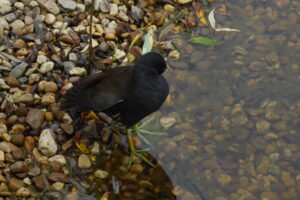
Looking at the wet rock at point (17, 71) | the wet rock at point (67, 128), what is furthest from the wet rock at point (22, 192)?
the wet rock at point (17, 71)

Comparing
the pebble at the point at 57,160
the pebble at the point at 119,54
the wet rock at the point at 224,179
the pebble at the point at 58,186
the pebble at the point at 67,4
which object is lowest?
the wet rock at the point at 224,179

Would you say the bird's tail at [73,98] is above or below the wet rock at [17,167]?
above

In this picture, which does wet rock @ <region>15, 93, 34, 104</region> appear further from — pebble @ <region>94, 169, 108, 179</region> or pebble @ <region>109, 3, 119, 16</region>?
pebble @ <region>109, 3, 119, 16</region>

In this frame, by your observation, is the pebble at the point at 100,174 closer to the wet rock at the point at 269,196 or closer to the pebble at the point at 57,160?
the pebble at the point at 57,160

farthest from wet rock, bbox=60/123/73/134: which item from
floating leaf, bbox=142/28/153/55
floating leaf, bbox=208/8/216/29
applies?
floating leaf, bbox=208/8/216/29

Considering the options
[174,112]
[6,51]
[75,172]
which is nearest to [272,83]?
[174,112]

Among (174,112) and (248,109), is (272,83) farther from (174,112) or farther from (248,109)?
(174,112)
